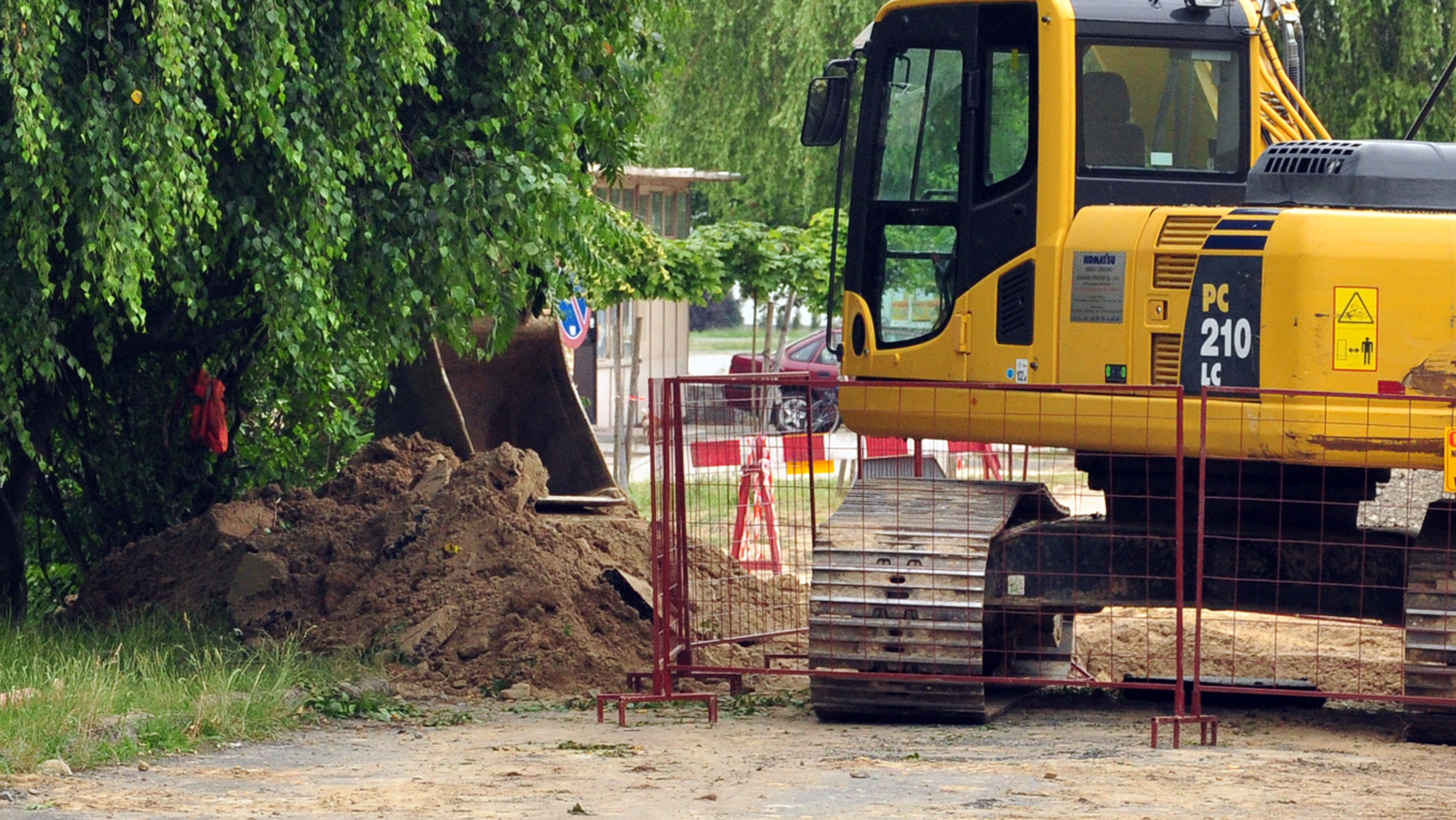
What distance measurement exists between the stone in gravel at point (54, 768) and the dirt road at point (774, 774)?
9 centimetres

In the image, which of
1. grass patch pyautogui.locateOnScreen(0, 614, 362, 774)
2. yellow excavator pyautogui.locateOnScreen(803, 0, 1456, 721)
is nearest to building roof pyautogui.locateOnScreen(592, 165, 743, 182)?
grass patch pyautogui.locateOnScreen(0, 614, 362, 774)

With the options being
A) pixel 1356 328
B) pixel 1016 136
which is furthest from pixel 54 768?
pixel 1356 328

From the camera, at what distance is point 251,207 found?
9.11 metres

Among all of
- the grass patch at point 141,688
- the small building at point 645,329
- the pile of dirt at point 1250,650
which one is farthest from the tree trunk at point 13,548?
the small building at point 645,329

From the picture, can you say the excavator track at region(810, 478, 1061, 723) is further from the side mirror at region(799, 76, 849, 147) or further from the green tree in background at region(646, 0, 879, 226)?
the green tree in background at region(646, 0, 879, 226)

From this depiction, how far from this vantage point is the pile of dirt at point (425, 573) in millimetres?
9898

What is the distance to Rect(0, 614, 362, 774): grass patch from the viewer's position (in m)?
7.50

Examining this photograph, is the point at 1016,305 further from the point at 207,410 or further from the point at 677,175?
the point at 677,175

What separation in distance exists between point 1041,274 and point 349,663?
3927mm

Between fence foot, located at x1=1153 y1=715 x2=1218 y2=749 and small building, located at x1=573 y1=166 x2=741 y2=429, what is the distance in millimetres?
19314

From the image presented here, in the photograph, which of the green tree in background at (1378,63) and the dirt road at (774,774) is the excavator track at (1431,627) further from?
the green tree in background at (1378,63)

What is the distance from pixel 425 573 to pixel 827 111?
11.0 feet

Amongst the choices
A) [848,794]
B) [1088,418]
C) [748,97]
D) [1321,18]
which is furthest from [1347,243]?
[748,97]

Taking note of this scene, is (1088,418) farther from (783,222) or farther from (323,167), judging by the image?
(783,222)
